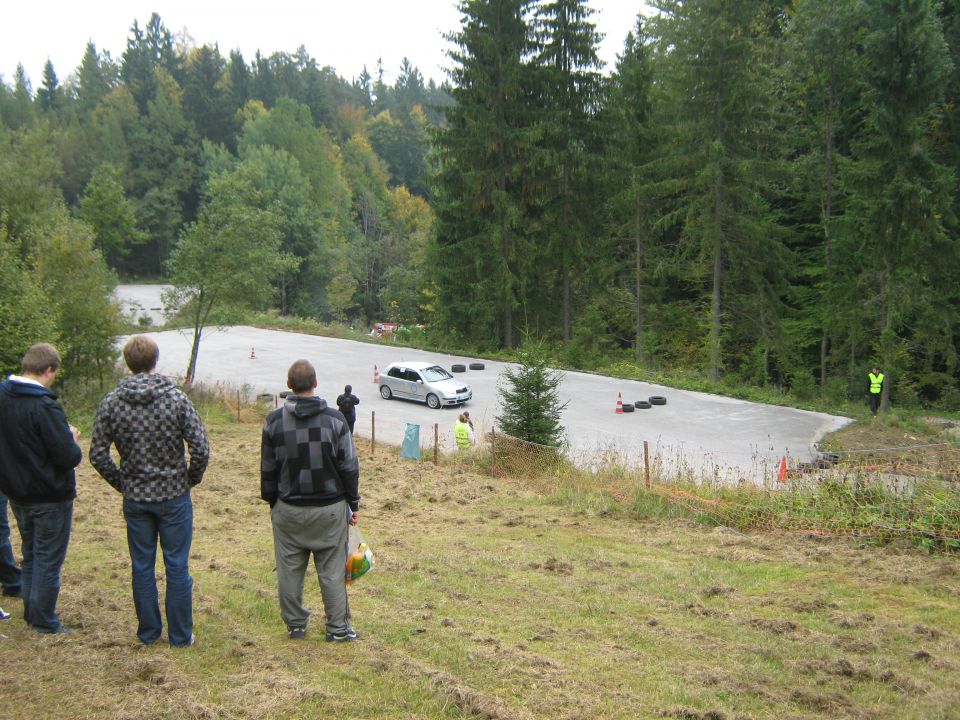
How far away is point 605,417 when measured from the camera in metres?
23.8

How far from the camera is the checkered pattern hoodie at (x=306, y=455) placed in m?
4.97

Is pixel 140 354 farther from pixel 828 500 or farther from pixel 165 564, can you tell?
pixel 828 500

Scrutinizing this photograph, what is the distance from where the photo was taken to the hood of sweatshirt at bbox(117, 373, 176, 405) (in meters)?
4.75

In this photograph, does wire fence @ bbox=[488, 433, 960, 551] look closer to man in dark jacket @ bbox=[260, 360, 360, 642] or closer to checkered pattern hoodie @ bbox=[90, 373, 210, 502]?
man in dark jacket @ bbox=[260, 360, 360, 642]

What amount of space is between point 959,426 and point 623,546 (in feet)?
62.1

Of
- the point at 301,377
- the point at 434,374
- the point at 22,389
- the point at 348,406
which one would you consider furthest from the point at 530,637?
the point at 434,374

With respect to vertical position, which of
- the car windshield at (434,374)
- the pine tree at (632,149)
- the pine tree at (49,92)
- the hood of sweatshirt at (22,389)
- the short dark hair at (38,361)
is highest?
the pine tree at (49,92)

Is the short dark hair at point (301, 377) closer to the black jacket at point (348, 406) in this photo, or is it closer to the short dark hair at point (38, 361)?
the short dark hair at point (38, 361)

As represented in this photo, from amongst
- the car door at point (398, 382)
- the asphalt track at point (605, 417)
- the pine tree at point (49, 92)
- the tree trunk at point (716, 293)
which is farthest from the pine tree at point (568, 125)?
the pine tree at point (49, 92)

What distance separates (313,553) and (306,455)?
0.69 m

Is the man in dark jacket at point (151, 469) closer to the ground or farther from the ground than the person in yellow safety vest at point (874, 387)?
farther from the ground

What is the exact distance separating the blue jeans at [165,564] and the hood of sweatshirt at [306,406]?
875 mm

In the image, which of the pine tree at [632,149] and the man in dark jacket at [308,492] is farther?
the pine tree at [632,149]

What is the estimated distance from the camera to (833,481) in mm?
10648
